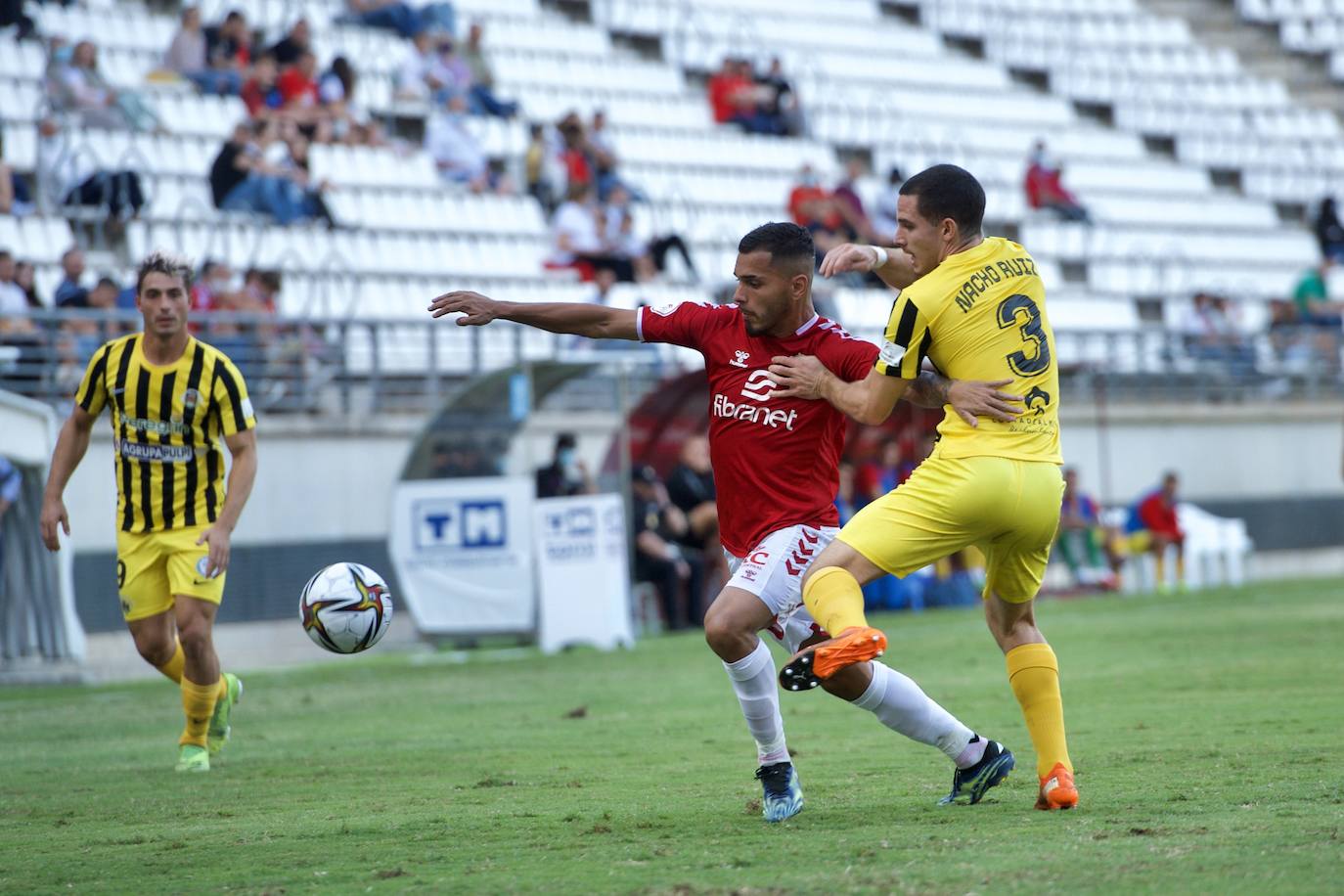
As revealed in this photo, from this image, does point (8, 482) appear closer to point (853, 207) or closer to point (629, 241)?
point (629, 241)

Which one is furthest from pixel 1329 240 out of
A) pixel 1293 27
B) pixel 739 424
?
pixel 739 424

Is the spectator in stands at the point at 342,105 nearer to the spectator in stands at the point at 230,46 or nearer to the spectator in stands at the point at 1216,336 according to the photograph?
the spectator in stands at the point at 230,46

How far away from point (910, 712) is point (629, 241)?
54.2 ft

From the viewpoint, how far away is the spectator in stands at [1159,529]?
23734mm

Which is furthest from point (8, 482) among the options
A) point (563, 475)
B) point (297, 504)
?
point (563, 475)

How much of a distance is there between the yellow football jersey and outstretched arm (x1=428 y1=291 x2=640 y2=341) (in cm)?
112

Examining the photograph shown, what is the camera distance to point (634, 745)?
30.9 ft

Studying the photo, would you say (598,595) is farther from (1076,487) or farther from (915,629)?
(1076,487)

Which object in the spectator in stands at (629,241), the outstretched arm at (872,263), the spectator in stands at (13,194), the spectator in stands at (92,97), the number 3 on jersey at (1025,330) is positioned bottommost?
the number 3 on jersey at (1025,330)

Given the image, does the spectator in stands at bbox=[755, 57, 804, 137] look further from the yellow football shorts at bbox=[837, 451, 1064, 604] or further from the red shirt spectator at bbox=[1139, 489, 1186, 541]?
the yellow football shorts at bbox=[837, 451, 1064, 604]

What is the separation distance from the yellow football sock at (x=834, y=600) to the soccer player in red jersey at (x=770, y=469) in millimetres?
430

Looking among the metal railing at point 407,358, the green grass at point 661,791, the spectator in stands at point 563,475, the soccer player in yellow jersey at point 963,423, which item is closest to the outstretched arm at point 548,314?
the soccer player in yellow jersey at point 963,423

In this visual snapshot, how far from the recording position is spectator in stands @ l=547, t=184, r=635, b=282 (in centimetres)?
2205

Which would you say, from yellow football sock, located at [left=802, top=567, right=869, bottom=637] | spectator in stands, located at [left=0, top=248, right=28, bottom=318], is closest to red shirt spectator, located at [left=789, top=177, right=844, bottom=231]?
spectator in stands, located at [left=0, top=248, right=28, bottom=318]
